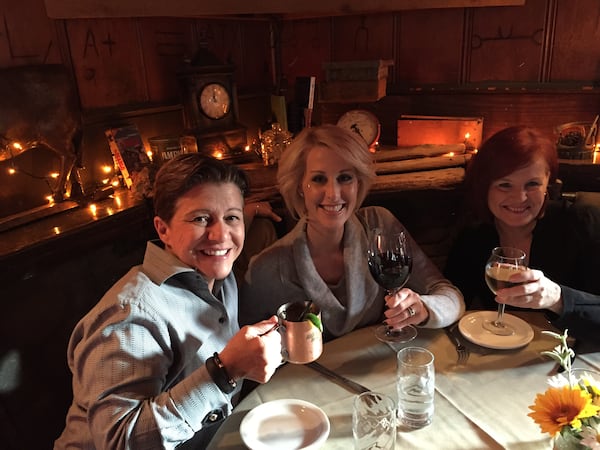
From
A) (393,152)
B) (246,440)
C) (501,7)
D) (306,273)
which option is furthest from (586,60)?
(246,440)

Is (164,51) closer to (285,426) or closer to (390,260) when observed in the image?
(390,260)

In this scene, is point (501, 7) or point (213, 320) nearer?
point (213, 320)

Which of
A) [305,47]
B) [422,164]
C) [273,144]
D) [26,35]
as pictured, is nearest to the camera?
[26,35]

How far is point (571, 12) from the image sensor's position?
2268 mm

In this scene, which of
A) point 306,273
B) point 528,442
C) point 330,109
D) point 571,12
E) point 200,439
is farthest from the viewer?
point 330,109

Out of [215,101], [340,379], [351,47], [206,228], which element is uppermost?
[351,47]

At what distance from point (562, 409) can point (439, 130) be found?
194 cm

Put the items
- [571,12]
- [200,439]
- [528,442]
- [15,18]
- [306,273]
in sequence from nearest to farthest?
[528,442]
[200,439]
[306,273]
[15,18]
[571,12]

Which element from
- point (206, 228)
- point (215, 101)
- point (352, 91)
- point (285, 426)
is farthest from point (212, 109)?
point (285, 426)

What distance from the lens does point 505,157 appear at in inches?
64.8

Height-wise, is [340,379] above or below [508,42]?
below

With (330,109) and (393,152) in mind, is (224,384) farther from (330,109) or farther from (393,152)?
(330,109)

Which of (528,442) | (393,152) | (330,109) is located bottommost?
(528,442)

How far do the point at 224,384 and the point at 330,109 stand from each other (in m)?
2.07
